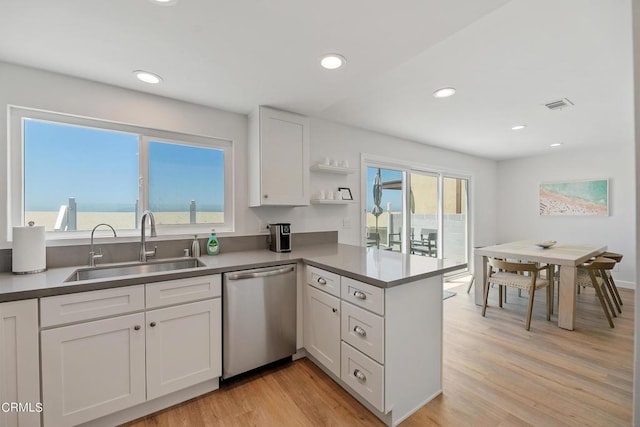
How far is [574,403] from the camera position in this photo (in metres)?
1.67

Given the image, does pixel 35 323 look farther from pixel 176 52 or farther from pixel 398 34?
pixel 398 34

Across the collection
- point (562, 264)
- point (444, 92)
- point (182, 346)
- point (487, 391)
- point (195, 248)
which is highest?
Result: point (444, 92)

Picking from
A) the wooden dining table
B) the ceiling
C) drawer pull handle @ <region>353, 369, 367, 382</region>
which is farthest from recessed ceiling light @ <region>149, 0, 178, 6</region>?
the wooden dining table

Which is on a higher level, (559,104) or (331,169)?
(559,104)

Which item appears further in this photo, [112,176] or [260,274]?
[112,176]

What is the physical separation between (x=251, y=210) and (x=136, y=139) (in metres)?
1.11

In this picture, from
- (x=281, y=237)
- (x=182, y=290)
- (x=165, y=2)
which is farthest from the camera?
(x=281, y=237)

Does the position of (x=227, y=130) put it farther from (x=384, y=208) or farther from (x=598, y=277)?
(x=598, y=277)

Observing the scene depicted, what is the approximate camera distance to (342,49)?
1.55 meters

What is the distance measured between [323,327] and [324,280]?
0.36 metres

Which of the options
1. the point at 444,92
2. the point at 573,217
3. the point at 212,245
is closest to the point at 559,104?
the point at 444,92

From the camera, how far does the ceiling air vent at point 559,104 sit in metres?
2.51

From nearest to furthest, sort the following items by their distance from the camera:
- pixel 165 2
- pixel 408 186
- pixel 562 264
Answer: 1. pixel 165 2
2. pixel 562 264
3. pixel 408 186

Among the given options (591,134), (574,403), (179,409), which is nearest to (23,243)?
(179,409)
